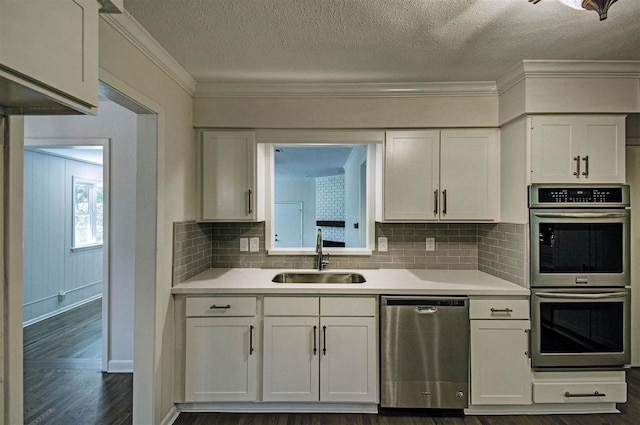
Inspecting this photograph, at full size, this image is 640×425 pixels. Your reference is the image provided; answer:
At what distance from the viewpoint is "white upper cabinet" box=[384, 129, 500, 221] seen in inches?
102

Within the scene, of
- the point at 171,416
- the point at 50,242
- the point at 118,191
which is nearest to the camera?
the point at 171,416

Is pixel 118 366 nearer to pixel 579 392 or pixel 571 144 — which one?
pixel 579 392

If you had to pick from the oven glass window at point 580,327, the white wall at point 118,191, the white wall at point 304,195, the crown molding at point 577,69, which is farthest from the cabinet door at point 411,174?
the white wall at point 304,195

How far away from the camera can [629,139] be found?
270 centimetres

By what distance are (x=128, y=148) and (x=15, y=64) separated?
98.0 inches

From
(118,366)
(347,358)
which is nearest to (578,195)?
(347,358)

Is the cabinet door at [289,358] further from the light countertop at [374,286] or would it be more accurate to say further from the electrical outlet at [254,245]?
the electrical outlet at [254,245]

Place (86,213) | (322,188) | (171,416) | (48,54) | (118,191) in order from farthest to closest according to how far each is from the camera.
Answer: (322,188)
(86,213)
(118,191)
(171,416)
(48,54)

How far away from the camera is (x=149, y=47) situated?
1.92m

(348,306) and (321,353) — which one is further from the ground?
(348,306)

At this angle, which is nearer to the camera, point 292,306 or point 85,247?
point 292,306

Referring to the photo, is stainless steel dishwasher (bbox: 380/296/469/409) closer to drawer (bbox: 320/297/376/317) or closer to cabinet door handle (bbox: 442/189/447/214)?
drawer (bbox: 320/297/376/317)

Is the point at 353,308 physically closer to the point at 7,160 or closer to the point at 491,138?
the point at 491,138

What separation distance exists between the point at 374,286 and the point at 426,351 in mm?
558
